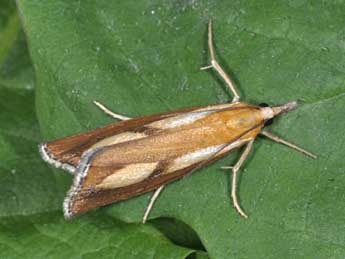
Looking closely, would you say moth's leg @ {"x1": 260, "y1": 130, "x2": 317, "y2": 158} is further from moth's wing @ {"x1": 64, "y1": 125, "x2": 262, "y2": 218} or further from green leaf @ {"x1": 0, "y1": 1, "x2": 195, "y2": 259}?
green leaf @ {"x1": 0, "y1": 1, "x2": 195, "y2": 259}

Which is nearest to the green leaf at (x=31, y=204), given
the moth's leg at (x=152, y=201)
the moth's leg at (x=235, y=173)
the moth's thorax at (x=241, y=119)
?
the moth's leg at (x=152, y=201)

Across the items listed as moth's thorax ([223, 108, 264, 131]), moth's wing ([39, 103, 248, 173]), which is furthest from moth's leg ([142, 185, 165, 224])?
moth's thorax ([223, 108, 264, 131])

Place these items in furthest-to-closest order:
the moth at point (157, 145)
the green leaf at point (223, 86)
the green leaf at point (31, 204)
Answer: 1. the green leaf at point (31, 204)
2. the moth at point (157, 145)
3. the green leaf at point (223, 86)

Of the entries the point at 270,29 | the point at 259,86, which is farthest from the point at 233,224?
the point at 270,29

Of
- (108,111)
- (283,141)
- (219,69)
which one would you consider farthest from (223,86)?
(108,111)

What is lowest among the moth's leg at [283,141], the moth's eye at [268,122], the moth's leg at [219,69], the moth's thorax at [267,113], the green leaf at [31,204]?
the green leaf at [31,204]

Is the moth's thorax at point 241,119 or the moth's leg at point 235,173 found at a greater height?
the moth's thorax at point 241,119

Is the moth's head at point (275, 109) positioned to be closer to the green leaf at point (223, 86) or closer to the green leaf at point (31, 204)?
the green leaf at point (223, 86)
